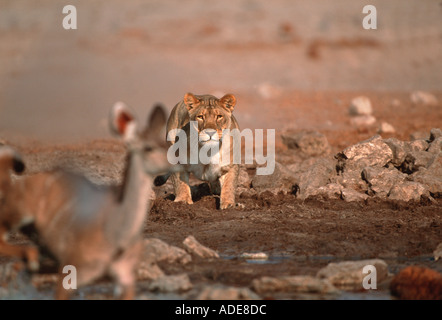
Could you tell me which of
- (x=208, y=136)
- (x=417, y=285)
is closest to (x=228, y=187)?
(x=208, y=136)

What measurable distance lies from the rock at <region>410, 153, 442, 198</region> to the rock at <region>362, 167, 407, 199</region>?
23cm

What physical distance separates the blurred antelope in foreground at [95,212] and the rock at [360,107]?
16.5 m

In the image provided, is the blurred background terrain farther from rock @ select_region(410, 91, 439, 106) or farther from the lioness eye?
the lioness eye

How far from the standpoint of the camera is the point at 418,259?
9523 mm

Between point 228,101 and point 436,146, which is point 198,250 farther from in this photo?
point 436,146

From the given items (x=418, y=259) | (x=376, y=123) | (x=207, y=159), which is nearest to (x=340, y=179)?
(x=207, y=159)

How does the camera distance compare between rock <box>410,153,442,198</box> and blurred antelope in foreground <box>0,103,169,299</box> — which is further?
rock <box>410,153,442,198</box>

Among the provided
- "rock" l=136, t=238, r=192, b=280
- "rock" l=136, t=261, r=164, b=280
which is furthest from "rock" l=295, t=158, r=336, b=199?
"rock" l=136, t=261, r=164, b=280

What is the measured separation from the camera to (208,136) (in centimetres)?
1190

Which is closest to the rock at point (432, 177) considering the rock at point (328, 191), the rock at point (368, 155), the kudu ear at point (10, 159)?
the rock at point (368, 155)

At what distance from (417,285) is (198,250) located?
101 inches

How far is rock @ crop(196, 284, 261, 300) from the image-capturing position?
24.8 ft
